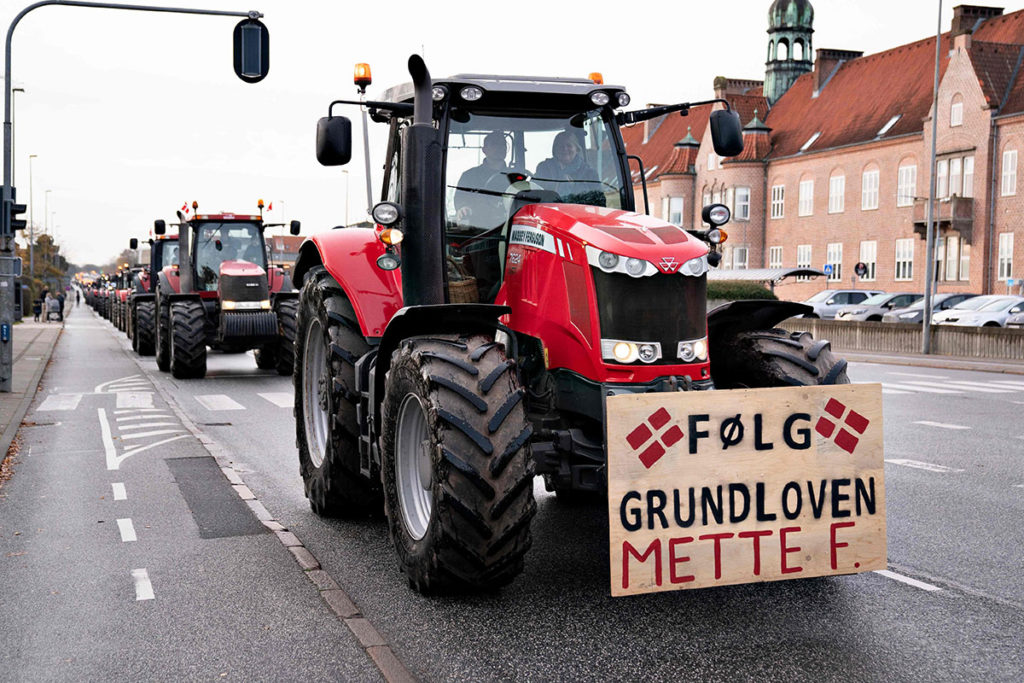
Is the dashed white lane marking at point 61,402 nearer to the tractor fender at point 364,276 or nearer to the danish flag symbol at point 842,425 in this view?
the tractor fender at point 364,276

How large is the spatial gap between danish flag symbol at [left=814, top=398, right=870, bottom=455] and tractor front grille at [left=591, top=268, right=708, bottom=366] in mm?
799

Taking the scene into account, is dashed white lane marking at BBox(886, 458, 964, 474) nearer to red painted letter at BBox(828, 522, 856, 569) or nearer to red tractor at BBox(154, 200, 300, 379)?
red painted letter at BBox(828, 522, 856, 569)

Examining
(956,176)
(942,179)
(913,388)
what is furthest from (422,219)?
(942,179)

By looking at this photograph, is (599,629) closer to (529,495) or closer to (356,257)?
(529,495)

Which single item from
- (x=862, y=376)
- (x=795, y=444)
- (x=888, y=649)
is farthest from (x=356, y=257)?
(x=862, y=376)

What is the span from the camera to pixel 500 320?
21.2ft

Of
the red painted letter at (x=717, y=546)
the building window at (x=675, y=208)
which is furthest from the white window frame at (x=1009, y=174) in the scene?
the red painted letter at (x=717, y=546)

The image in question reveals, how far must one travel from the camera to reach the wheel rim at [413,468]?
586 cm

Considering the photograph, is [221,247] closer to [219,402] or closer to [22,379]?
[22,379]

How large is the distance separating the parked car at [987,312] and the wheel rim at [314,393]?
1129 inches

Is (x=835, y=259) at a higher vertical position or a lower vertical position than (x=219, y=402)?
higher

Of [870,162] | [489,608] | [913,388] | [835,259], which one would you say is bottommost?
[913,388]

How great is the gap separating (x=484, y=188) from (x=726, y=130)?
1.48 m

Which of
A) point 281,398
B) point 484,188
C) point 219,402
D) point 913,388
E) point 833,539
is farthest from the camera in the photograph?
point 913,388
